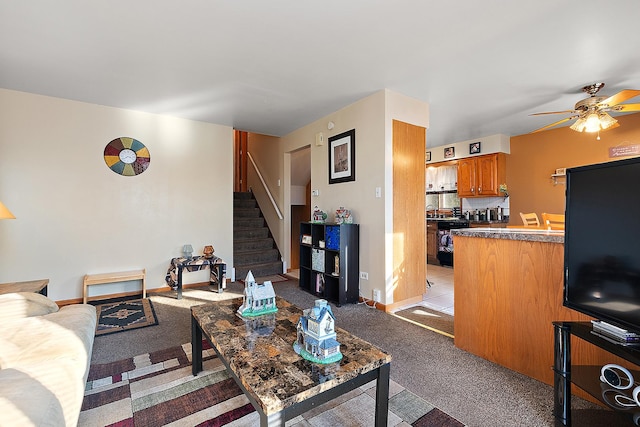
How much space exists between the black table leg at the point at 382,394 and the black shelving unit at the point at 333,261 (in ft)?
7.04

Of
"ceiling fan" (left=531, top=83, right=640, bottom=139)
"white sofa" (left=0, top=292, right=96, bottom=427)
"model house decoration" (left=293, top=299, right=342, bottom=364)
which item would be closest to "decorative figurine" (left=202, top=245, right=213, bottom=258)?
"white sofa" (left=0, top=292, right=96, bottom=427)

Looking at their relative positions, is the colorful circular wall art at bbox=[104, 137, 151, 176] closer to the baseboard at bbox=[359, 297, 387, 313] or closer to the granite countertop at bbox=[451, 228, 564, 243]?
the baseboard at bbox=[359, 297, 387, 313]

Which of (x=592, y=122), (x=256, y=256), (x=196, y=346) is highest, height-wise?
(x=592, y=122)

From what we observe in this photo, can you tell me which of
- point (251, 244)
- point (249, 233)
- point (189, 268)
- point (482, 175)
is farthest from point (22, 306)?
point (482, 175)

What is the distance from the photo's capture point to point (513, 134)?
5438 millimetres

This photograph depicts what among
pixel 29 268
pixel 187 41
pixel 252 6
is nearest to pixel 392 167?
pixel 252 6

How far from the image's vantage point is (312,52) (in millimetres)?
2523

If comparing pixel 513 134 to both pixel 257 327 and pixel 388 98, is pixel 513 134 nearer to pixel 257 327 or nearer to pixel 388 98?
pixel 388 98

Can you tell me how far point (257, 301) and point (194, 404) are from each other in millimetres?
Answer: 661

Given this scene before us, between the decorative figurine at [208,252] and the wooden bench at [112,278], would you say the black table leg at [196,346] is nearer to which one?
the wooden bench at [112,278]

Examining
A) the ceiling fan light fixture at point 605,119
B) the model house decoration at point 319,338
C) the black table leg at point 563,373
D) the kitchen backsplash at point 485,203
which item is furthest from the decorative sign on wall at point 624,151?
the model house decoration at point 319,338

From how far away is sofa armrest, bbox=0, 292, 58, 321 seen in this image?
5.16ft

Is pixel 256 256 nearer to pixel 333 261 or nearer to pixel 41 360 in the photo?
pixel 333 261

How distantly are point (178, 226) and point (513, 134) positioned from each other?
6141 mm
